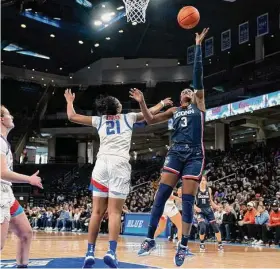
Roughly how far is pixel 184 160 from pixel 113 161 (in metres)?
1.01

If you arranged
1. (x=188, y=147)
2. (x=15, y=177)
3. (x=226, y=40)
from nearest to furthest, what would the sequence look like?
(x=15, y=177)
(x=188, y=147)
(x=226, y=40)

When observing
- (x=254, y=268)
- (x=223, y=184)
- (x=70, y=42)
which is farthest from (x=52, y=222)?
(x=254, y=268)

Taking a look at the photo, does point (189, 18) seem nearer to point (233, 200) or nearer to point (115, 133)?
point (115, 133)

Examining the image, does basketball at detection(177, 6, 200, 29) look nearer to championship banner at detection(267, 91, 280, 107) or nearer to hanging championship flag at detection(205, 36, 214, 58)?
championship banner at detection(267, 91, 280, 107)

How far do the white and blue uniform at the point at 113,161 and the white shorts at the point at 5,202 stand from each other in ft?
3.05

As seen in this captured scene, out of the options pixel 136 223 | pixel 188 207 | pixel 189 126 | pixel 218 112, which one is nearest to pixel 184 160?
pixel 189 126

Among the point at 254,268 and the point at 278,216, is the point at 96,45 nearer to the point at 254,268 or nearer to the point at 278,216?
the point at 278,216

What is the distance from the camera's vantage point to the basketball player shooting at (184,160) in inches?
219

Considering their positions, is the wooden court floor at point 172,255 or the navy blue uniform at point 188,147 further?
the wooden court floor at point 172,255

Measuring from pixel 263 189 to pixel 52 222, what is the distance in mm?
11129

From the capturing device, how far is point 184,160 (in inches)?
223

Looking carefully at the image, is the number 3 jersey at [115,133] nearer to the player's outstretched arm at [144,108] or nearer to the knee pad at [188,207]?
the player's outstretched arm at [144,108]

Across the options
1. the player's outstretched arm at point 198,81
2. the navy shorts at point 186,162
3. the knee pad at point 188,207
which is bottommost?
the knee pad at point 188,207

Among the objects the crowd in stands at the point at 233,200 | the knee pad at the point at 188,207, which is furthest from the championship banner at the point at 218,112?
the knee pad at the point at 188,207
